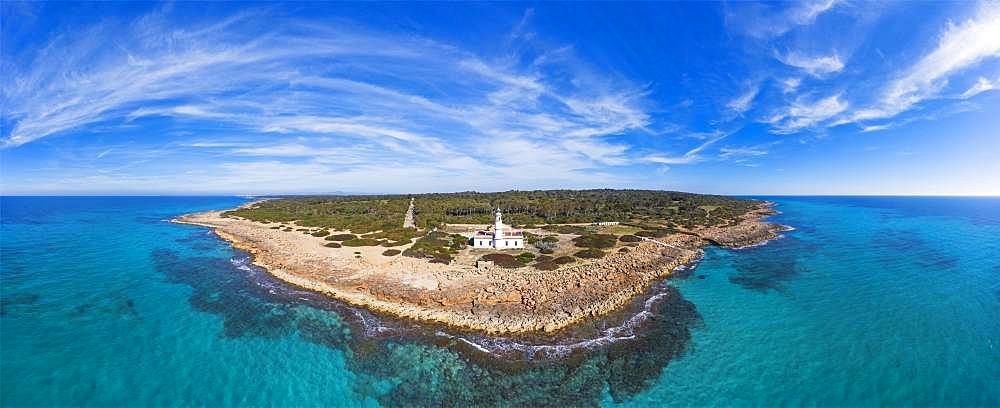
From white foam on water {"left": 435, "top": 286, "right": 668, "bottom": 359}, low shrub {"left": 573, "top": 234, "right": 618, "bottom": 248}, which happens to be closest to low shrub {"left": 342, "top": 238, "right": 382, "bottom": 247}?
low shrub {"left": 573, "top": 234, "right": 618, "bottom": 248}

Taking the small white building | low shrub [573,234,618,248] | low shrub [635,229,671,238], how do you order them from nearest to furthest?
the small white building < low shrub [573,234,618,248] < low shrub [635,229,671,238]

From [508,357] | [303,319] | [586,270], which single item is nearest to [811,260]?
[586,270]

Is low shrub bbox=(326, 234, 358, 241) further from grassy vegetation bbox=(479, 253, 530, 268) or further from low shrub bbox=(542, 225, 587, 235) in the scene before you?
low shrub bbox=(542, 225, 587, 235)

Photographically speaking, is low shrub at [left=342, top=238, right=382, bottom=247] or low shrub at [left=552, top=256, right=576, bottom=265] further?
low shrub at [left=342, top=238, right=382, bottom=247]

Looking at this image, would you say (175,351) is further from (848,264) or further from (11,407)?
(848,264)

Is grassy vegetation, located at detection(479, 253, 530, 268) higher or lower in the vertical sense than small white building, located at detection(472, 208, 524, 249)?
lower

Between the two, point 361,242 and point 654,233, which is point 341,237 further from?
point 654,233

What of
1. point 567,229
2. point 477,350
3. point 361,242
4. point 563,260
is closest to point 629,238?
point 567,229

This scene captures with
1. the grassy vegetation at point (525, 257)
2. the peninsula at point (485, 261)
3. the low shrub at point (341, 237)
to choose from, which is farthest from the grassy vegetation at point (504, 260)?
the low shrub at point (341, 237)
